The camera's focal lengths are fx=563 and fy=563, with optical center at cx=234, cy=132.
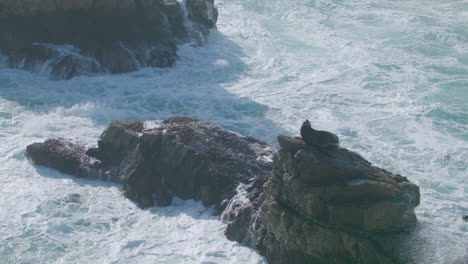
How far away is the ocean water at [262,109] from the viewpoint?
772 centimetres

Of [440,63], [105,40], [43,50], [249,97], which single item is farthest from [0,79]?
[440,63]

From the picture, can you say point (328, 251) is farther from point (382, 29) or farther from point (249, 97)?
point (382, 29)

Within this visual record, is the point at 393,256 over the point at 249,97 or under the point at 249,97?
over

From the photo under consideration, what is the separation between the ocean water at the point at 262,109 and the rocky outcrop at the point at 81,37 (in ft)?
1.70

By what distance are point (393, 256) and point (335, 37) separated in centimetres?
1457

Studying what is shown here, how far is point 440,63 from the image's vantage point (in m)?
16.9

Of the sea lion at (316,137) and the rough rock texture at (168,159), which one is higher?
the sea lion at (316,137)

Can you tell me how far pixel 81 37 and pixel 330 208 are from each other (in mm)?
11638

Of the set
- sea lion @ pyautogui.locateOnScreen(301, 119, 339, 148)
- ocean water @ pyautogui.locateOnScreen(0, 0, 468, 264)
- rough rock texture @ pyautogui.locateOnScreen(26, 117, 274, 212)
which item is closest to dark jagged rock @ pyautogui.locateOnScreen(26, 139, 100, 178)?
rough rock texture @ pyautogui.locateOnScreen(26, 117, 274, 212)

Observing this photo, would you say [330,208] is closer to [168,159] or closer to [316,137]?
[316,137]

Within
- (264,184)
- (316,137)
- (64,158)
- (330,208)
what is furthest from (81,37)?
(330,208)

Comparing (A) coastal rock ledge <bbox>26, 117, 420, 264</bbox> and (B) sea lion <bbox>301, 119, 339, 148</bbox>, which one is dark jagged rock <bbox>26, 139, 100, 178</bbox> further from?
(B) sea lion <bbox>301, 119, 339, 148</bbox>

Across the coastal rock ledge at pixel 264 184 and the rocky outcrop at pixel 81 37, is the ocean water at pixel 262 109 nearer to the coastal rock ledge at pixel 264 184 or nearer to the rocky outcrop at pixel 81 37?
the coastal rock ledge at pixel 264 184

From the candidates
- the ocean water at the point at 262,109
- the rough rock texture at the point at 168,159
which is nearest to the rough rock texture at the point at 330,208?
the ocean water at the point at 262,109
